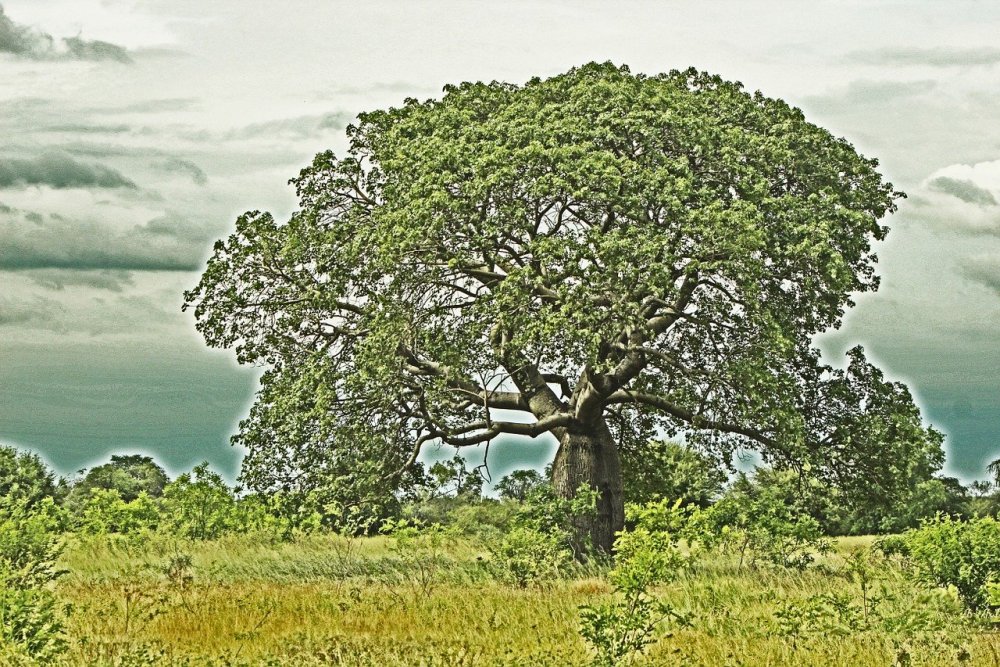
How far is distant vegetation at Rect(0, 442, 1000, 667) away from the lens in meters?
11.9

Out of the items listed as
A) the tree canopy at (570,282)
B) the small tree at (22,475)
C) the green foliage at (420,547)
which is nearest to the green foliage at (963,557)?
the tree canopy at (570,282)

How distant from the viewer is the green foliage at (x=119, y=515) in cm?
2544

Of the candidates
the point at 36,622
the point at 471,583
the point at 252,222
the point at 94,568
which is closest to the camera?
the point at 36,622

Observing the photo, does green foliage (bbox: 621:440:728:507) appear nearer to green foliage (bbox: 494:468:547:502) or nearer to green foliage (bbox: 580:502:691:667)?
green foliage (bbox: 494:468:547:502)

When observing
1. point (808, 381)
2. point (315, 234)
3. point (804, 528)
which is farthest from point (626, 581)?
point (315, 234)

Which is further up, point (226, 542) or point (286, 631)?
point (226, 542)

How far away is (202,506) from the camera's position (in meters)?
25.0

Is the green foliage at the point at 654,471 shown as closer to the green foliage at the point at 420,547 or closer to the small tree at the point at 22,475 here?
the green foliage at the point at 420,547

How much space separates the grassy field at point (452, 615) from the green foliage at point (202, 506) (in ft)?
8.05

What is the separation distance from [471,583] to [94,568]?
8.10 m

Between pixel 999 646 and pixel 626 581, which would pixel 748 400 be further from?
pixel 626 581

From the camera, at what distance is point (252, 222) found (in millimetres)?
23281

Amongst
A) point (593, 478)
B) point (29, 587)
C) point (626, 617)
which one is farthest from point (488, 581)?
point (626, 617)

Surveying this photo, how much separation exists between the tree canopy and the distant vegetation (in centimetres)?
130
